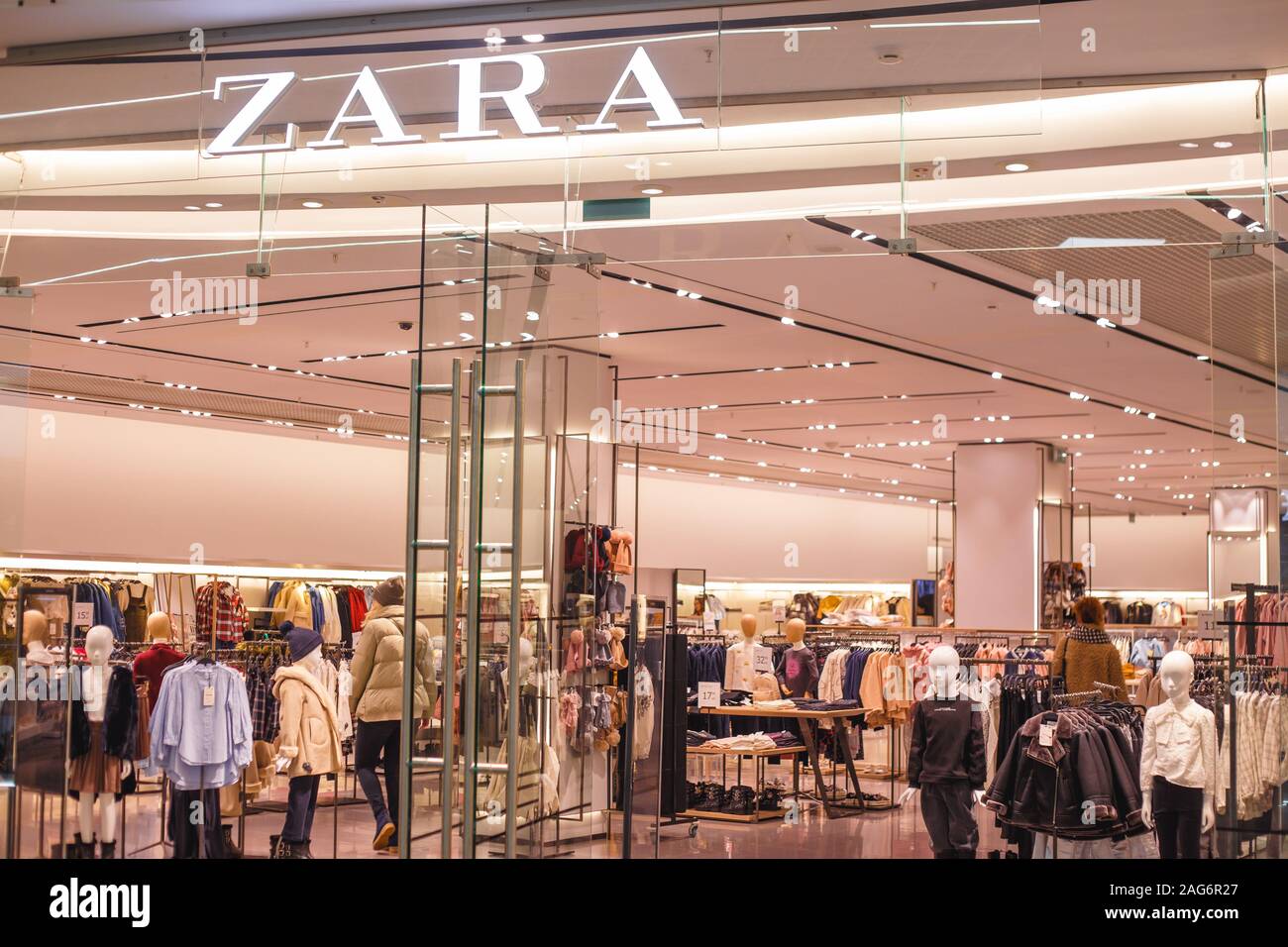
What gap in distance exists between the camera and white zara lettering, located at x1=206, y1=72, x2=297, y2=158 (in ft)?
19.5

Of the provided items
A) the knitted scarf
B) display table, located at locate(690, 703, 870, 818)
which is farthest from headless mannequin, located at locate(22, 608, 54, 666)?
the knitted scarf

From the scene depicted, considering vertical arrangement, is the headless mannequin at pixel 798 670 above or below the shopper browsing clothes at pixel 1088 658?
below

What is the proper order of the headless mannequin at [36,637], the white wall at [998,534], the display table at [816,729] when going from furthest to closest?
the white wall at [998,534] → the display table at [816,729] → the headless mannequin at [36,637]

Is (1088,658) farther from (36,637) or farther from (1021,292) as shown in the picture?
(36,637)

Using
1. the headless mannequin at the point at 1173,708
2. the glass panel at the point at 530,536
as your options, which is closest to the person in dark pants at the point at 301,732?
the glass panel at the point at 530,536

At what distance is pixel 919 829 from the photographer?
9.33 meters

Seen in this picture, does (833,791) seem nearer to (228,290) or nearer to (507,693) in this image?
(228,290)

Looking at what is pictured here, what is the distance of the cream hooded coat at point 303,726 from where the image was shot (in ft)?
24.1

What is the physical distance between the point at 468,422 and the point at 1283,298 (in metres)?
3.53

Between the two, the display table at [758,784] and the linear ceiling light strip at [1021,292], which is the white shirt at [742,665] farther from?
the linear ceiling light strip at [1021,292]

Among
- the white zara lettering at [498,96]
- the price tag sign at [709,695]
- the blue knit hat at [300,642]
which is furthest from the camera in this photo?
the price tag sign at [709,695]

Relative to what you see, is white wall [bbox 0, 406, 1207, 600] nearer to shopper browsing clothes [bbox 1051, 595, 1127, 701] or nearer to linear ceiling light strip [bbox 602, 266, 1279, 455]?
linear ceiling light strip [bbox 602, 266, 1279, 455]

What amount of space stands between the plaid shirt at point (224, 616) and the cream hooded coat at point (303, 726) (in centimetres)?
488
